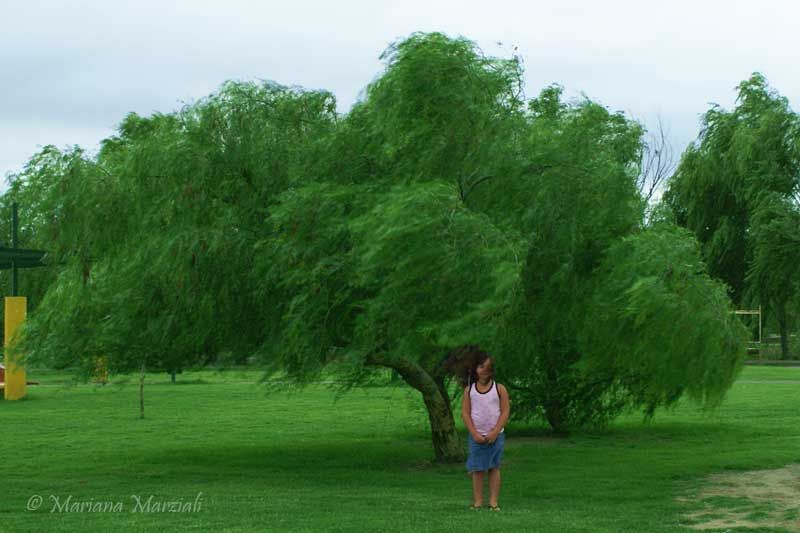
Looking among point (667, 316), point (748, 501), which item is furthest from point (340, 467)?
point (748, 501)

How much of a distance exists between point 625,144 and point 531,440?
7157mm

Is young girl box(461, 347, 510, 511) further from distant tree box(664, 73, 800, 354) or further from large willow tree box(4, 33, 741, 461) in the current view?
distant tree box(664, 73, 800, 354)

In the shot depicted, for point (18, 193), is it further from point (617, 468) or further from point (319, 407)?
point (319, 407)

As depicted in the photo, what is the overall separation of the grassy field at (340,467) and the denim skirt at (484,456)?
0.47 metres

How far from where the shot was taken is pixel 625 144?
54.7 feet

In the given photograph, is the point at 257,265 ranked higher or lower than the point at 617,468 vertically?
higher

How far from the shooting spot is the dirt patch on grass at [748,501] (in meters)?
11.6

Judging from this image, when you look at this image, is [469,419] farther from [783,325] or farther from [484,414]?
[783,325]

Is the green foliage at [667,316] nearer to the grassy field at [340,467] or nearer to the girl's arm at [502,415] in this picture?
the grassy field at [340,467]

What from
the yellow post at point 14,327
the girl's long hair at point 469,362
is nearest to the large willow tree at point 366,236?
the girl's long hair at point 469,362

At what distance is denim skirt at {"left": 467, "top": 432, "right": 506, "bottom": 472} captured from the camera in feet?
39.0

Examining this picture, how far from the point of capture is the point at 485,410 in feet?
38.6

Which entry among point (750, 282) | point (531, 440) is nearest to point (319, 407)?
point (531, 440)

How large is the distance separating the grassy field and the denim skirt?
1.54ft
